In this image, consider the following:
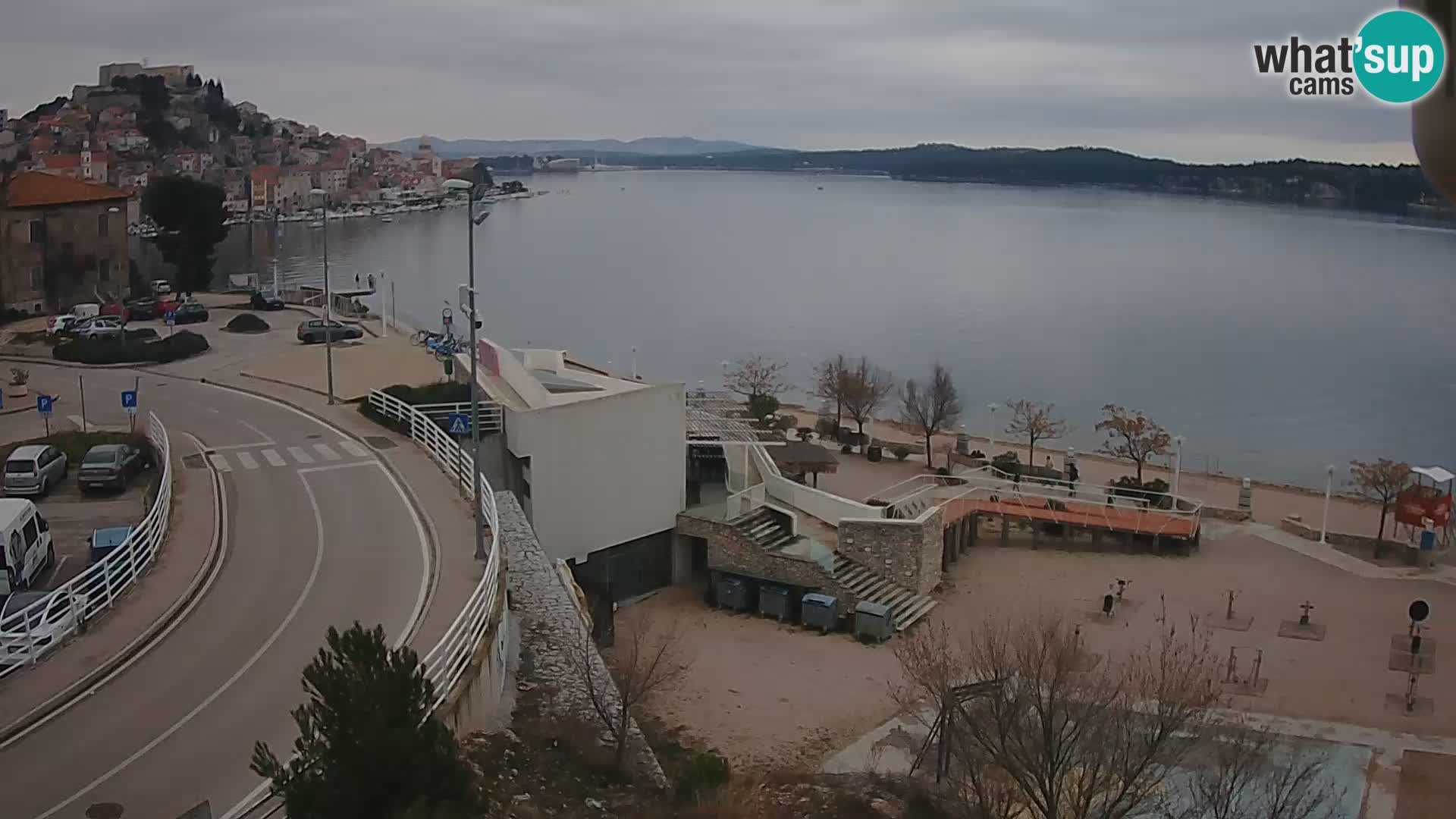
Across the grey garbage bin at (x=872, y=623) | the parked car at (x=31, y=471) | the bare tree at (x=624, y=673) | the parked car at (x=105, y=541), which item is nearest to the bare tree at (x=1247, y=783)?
the bare tree at (x=624, y=673)

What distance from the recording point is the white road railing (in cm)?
1173

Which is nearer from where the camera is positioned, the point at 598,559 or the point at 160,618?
the point at 160,618

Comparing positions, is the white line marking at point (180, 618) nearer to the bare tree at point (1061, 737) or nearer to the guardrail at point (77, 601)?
the guardrail at point (77, 601)

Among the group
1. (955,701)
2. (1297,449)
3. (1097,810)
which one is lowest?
(1297,449)

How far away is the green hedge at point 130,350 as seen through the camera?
3344 centimetres

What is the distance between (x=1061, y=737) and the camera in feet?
36.7

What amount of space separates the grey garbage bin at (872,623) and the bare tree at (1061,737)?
25.2 ft

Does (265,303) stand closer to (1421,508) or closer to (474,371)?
(474,371)

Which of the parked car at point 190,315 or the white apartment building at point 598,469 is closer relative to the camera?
the white apartment building at point 598,469

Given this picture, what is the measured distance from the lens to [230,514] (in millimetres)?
18469

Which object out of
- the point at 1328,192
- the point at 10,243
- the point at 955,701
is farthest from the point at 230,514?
the point at 1328,192

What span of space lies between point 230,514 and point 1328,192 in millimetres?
182045

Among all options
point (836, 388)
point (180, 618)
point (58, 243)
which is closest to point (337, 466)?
point (180, 618)

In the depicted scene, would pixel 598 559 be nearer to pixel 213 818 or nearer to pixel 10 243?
pixel 213 818
